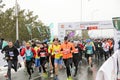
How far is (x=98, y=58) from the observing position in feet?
100

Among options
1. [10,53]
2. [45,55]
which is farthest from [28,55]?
[10,53]

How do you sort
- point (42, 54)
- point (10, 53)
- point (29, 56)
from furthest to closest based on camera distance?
point (42, 54)
point (29, 56)
point (10, 53)

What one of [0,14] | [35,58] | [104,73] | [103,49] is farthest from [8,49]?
[0,14]

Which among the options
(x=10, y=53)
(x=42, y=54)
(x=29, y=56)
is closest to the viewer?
(x=10, y=53)

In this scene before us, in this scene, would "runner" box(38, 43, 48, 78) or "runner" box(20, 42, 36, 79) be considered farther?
"runner" box(38, 43, 48, 78)

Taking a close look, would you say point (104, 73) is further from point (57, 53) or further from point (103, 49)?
point (103, 49)

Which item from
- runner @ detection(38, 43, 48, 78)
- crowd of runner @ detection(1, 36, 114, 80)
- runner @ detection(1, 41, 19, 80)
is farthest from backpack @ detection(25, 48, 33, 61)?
runner @ detection(1, 41, 19, 80)

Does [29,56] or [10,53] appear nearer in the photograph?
[10,53]

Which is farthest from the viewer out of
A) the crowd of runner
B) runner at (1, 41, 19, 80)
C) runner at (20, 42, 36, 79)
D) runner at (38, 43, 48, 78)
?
runner at (38, 43, 48, 78)

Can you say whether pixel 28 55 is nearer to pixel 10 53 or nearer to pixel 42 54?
pixel 42 54

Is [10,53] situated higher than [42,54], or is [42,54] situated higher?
[10,53]

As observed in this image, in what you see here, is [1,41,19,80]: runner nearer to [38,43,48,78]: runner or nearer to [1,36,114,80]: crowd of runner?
[1,36,114,80]: crowd of runner

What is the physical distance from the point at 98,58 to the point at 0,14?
14111 millimetres

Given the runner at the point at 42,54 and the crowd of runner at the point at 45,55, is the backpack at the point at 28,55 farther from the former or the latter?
Answer: the runner at the point at 42,54
